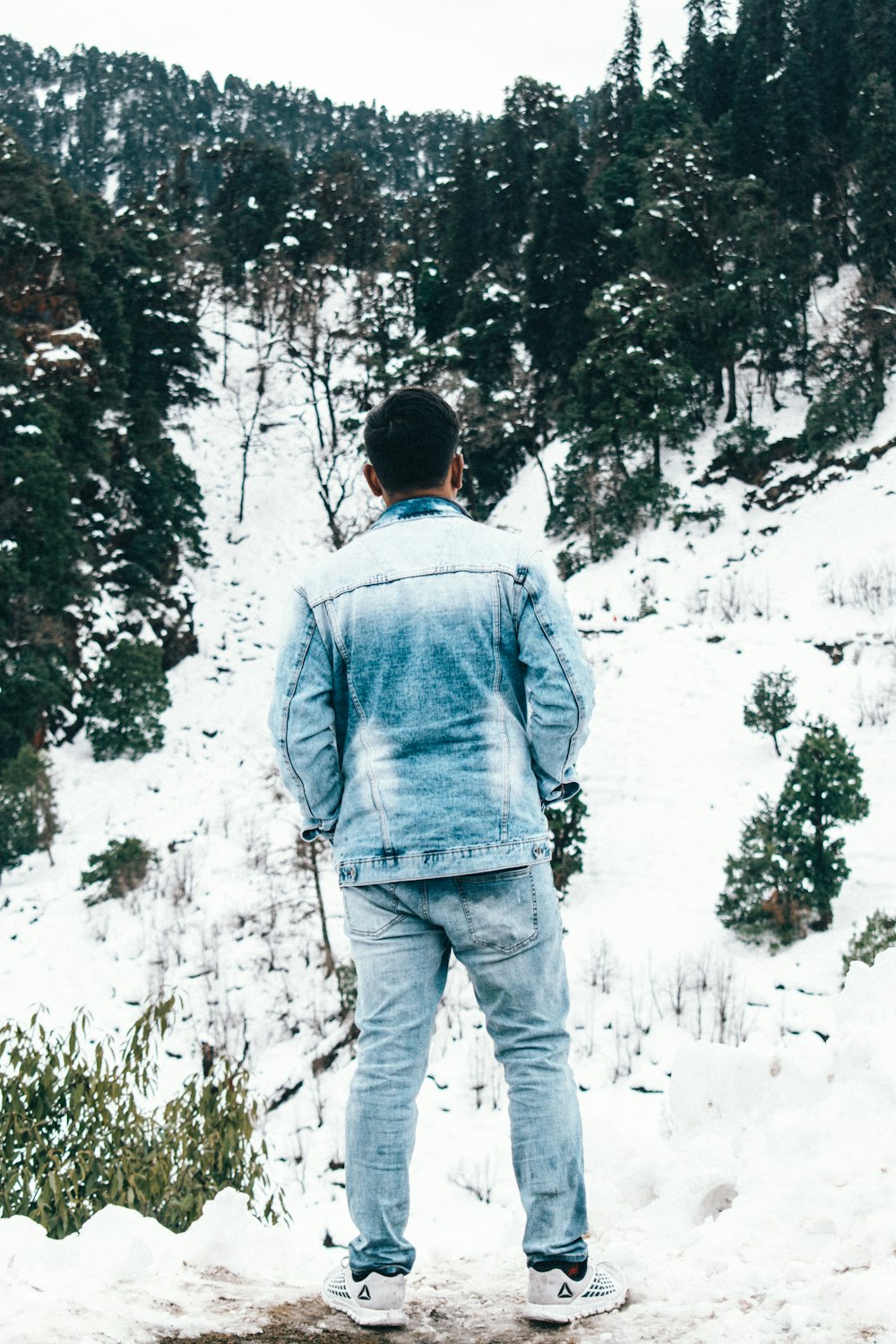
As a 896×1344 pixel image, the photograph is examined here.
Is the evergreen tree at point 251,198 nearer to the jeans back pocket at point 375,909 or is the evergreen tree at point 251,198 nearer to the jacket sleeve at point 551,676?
the jacket sleeve at point 551,676

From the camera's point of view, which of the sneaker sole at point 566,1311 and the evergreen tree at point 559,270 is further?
the evergreen tree at point 559,270

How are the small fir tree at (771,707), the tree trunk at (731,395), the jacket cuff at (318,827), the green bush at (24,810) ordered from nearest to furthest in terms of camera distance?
the jacket cuff at (318,827) → the small fir tree at (771,707) → the green bush at (24,810) → the tree trunk at (731,395)

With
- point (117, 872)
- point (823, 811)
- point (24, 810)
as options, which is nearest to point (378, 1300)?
point (823, 811)

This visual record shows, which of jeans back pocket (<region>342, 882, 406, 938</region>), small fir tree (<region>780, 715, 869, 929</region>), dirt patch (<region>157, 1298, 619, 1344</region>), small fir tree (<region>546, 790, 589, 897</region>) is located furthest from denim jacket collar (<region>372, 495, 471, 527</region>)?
small fir tree (<region>546, 790, 589, 897</region>)

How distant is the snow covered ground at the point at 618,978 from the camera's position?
2248 mm

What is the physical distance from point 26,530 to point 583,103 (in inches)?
2906

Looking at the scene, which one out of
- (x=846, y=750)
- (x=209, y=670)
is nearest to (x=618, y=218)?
(x=209, y=670)

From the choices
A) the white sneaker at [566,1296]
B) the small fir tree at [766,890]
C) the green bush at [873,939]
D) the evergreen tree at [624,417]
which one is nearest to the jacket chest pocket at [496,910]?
the white sneaker at [566,1296]

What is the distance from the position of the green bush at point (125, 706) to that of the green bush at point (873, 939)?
49.0 feet

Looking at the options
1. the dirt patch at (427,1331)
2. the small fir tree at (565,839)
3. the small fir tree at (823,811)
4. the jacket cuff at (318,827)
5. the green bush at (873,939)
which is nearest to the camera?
the dirt patch at (427,1331)

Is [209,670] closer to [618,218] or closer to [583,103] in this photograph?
[618,218]

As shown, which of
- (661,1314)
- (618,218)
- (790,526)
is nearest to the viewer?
(661,1314)

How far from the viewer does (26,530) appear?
63.9 feet

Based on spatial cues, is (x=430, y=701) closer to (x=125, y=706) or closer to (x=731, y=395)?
(x=125, y=706)
